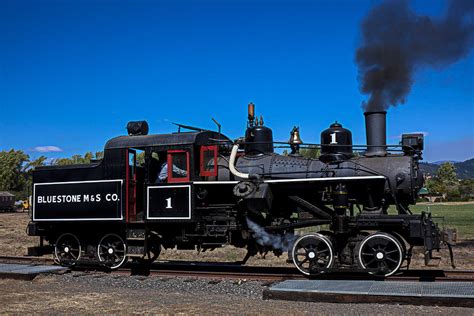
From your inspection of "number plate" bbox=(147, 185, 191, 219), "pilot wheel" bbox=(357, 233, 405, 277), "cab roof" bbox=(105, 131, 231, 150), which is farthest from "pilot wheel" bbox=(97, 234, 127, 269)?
"pilot wheel" bbox=(357, 233, 405, 277)

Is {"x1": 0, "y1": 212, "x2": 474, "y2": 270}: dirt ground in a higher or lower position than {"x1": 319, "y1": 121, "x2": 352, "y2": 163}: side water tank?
lower

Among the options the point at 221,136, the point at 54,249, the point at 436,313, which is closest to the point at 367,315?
the point at 436,313

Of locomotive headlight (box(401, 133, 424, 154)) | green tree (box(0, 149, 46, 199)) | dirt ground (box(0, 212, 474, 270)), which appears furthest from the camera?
green tree (box(0, 149, 46, 199))

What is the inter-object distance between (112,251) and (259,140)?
14.5ft

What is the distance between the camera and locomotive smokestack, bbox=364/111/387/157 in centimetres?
1073

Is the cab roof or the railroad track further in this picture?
the cab roof

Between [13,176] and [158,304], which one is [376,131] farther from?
[13,176]

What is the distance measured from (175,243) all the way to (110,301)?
13.1ft

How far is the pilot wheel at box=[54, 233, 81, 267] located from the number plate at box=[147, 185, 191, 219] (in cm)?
251

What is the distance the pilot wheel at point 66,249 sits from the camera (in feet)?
41.9

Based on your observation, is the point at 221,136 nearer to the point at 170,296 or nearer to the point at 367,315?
the point at 170,296

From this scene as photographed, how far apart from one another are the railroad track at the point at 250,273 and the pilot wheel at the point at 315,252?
0.24 meters

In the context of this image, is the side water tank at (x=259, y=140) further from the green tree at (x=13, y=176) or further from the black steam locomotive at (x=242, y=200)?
the green tree at (x=13, y=176)

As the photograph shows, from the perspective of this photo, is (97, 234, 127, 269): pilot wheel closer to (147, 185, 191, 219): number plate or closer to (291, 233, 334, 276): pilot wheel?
(147, 185, 191, 219): number plate
